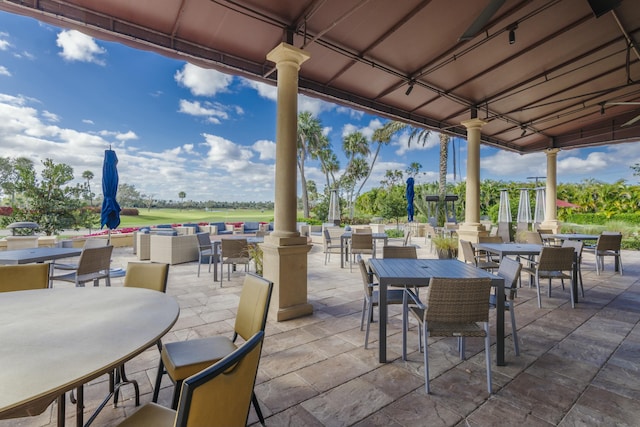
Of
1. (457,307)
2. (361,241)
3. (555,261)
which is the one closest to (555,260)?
(555,261)

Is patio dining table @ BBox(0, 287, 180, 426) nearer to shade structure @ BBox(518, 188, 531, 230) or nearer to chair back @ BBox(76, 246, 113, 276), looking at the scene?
chair back @ BBox(76, 246, 113, 276)

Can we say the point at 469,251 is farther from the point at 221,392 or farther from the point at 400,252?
the point at 221,392

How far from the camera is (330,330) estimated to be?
A: 123 inches

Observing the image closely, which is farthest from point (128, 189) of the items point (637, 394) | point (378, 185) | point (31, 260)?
point (637, 394)

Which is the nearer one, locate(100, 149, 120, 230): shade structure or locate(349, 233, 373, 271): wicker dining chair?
locate(100, 149, 120, 230): shade structure

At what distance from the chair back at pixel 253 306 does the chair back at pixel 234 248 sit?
3069 millimetres

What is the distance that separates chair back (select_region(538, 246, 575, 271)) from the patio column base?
3.19 m

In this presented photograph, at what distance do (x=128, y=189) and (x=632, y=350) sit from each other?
132ft

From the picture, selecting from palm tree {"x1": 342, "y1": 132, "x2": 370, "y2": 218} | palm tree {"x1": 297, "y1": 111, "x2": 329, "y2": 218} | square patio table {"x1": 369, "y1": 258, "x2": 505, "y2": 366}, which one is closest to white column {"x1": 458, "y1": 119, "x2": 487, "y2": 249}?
square patio table {"x1": 369, "y1": 258, "x2": 505, "y2": 366}

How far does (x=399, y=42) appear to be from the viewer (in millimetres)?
3941

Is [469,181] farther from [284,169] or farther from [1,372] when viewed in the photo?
[1,372]

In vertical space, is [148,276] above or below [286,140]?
below

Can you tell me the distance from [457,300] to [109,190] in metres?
6.04

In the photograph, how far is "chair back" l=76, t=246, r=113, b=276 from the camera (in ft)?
11.7
